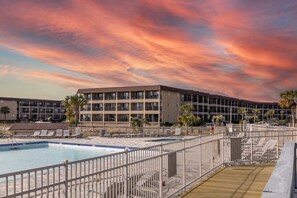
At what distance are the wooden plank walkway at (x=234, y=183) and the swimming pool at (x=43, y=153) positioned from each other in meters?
17.9

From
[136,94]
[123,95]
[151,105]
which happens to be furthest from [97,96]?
[151,105]

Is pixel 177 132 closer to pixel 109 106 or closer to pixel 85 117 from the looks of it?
pixel 109 106

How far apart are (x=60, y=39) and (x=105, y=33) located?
7688mm

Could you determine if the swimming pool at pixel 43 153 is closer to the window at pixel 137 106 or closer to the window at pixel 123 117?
the window at pixel 137 106

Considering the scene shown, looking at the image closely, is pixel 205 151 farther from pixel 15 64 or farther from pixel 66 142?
pixel 15 64

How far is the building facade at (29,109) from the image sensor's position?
116 meters

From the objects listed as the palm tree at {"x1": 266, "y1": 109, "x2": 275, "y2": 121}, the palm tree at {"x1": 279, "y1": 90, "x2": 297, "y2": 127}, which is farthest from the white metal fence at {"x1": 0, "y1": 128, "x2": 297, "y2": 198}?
the palm tree at {"x1": 266, "y1": 109, "x2": 275, "y2": 121}

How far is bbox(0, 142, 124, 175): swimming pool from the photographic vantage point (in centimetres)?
2905

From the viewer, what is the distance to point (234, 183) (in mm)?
11938

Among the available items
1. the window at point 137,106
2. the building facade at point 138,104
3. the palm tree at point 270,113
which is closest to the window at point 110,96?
the building facade at point 138,104

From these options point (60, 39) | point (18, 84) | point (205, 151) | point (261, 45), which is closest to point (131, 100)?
point (18, 84)

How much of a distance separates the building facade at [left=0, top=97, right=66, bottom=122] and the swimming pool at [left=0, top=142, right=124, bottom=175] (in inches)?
3097

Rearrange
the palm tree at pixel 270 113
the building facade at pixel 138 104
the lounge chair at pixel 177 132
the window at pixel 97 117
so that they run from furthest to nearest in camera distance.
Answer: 1. the palm tree at pixel 270 113
2. the window at pixel 97 117
3. the building facade at pixel 138 104
4. the lounge chair at pixel 177 132

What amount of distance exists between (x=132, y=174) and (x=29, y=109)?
Result: 118507mm
